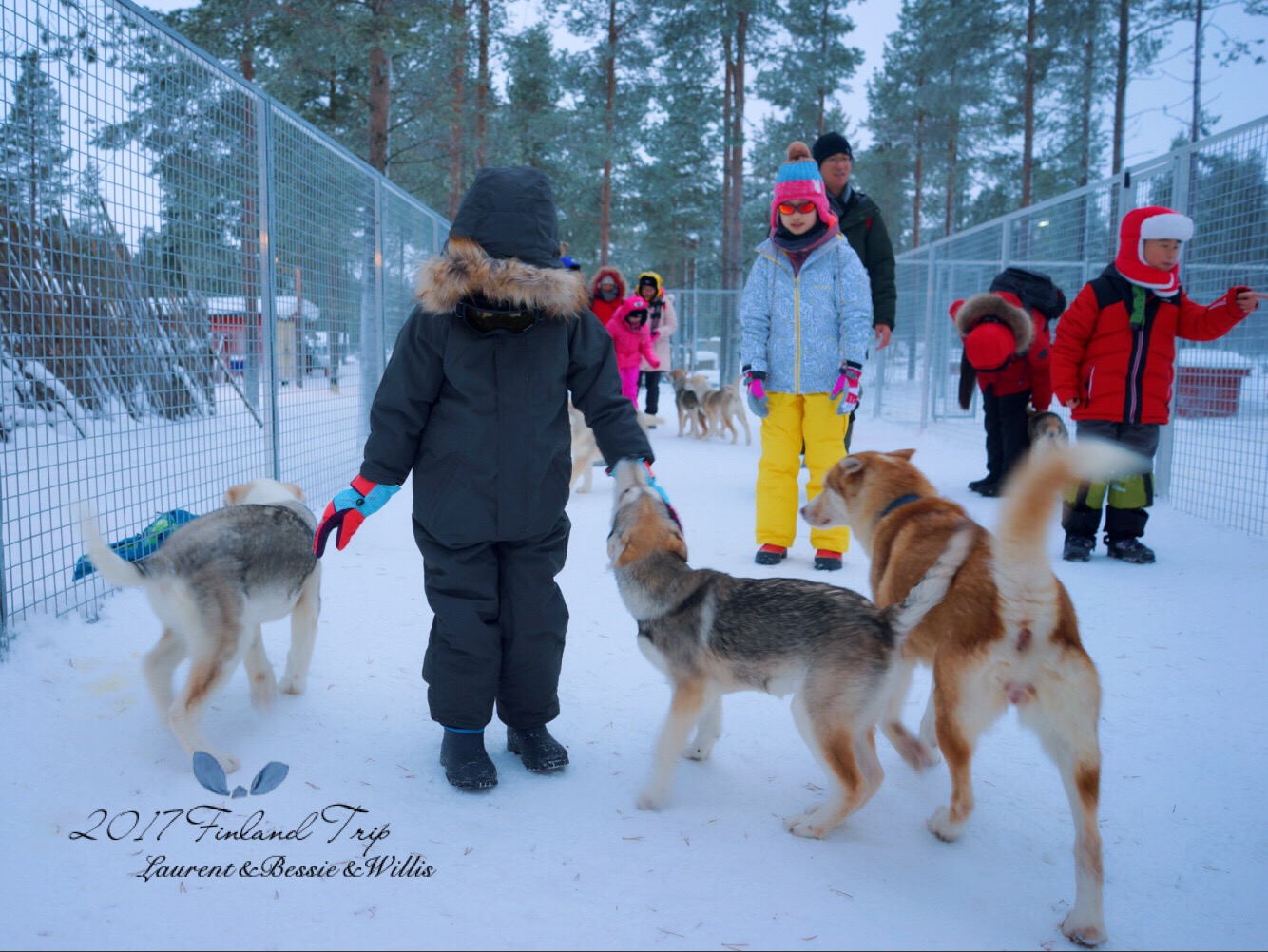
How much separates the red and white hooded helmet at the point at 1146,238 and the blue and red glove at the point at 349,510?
475 cm

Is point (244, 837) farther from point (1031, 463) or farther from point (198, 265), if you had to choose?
point (198, 265)

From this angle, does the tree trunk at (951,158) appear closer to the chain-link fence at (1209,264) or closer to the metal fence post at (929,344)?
the metal fence post at (929,344)

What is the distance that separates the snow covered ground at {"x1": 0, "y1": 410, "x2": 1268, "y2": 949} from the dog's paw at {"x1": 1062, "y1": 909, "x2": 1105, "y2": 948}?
0.04m

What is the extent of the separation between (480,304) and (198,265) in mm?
3189

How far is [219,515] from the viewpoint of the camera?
2830mm

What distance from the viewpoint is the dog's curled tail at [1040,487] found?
1853mm

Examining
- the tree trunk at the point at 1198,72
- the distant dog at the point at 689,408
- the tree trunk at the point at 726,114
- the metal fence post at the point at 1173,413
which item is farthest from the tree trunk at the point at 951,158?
the metal fence post at the point at 1173,413

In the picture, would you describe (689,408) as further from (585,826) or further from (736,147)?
(585,826)

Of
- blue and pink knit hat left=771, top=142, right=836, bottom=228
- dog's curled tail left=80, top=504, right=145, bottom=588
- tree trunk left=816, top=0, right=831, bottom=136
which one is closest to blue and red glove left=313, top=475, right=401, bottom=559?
dog's curled tail left=80, top=504, right=145, bottom=588

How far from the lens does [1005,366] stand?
7109 millimetres

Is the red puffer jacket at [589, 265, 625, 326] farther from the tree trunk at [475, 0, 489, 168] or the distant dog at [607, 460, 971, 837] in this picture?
the distant dog at [607, 460, 971, 837]

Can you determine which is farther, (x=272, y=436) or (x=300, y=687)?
(x=272, y=436)

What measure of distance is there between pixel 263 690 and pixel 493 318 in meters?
1.65

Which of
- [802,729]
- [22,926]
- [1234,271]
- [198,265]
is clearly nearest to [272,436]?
[198,265]
